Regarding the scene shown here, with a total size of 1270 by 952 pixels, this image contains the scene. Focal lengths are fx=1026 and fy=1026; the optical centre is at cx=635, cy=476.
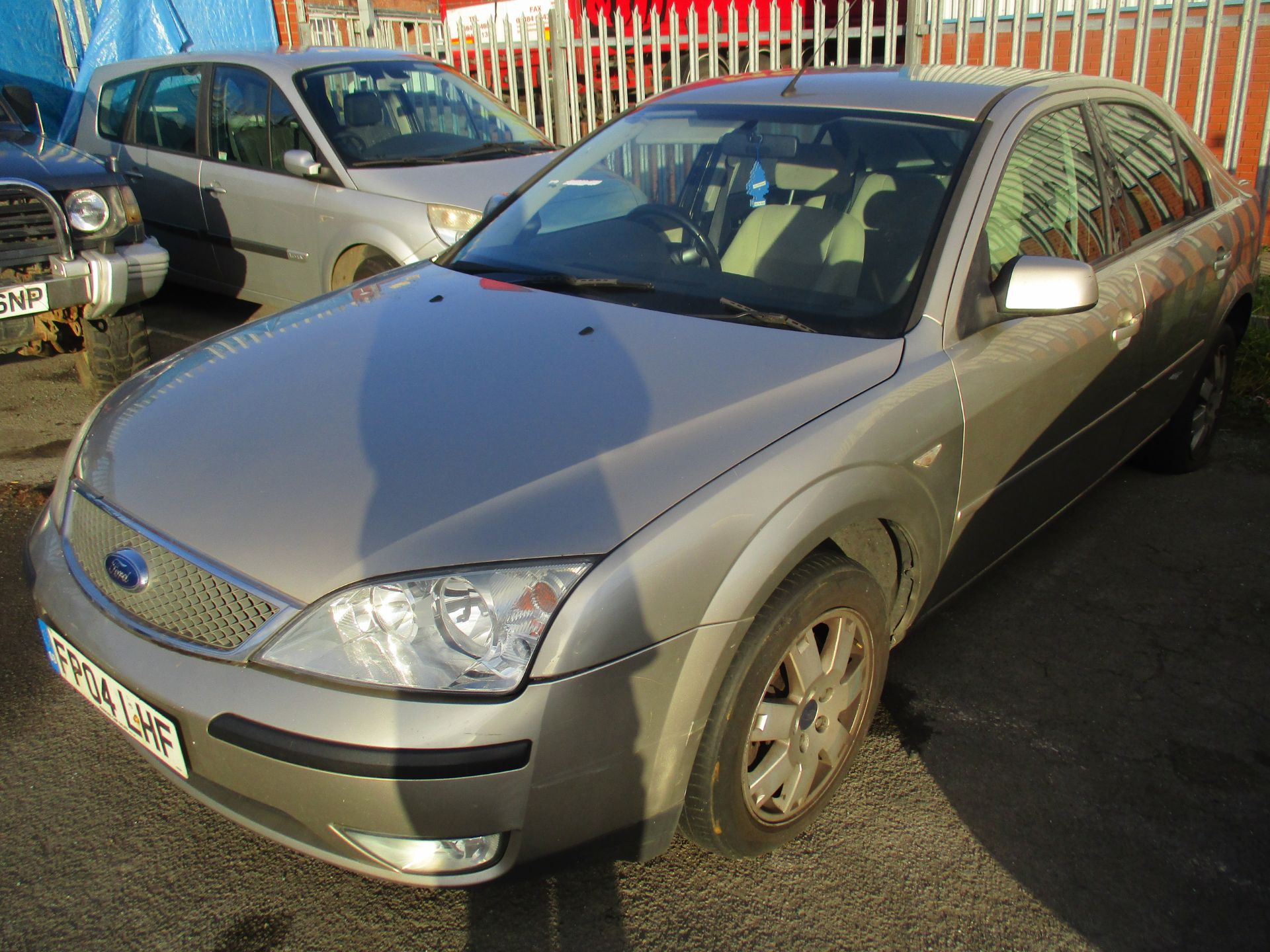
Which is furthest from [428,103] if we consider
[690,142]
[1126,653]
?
[1126,653]

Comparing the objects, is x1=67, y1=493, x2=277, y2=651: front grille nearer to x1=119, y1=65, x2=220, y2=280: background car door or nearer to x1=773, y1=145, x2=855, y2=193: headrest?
x1=773, y1=145, x2=855, y2=193: headrest

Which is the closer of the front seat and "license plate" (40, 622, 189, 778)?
"license plate" (40, 622, 189, 778)

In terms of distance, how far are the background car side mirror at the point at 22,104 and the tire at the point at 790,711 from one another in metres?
5.68

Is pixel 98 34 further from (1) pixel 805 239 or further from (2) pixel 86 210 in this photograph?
(1) pixel 805 239

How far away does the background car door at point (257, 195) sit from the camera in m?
5.81

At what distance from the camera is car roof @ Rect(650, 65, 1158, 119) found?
292cm

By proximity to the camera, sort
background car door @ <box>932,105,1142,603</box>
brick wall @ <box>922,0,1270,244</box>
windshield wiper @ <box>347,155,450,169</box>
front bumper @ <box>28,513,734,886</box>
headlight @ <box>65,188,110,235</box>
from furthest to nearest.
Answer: brick wall @ <box>922,0,1270,244</box>, windshield wiper @ <box>347,155,450,169</box>, headlight @ <box>65,188,110,235</box>, background car door @ <box>932,105,1142,603</box>, front bumper @ <box>28,513,734,886</box>

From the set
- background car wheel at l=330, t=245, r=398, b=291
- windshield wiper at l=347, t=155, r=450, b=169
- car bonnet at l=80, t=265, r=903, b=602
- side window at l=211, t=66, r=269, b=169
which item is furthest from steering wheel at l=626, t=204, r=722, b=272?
side window at l=211, t=66, r=269, b=169

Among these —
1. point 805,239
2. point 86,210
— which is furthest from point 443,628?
point 86,210

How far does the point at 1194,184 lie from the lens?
3881 millimetres

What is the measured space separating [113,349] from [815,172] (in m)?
3.79

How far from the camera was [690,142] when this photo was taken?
327 centimetres

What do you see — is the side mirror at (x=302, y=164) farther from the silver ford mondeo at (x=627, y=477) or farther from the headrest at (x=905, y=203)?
the headrest at (x=905, y=203)

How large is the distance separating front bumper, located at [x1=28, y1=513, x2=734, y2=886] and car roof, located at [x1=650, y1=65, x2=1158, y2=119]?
1.80 m
